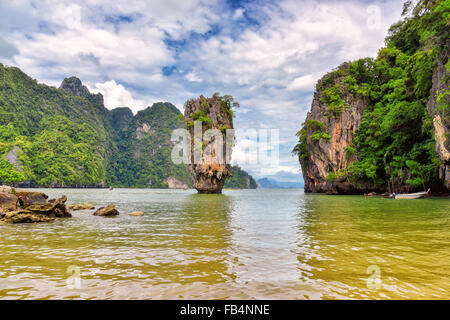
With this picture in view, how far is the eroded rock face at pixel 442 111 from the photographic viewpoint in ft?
63.3

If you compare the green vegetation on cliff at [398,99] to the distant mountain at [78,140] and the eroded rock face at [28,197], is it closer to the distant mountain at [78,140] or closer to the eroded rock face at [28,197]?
the eroded rock face at [28,197]

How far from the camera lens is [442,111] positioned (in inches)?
784

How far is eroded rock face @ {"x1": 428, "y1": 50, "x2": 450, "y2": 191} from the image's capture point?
1928 centimetres

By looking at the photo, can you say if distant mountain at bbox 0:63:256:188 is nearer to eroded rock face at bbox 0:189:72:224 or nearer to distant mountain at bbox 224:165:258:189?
distant mountain at bbox 224:165:258:189

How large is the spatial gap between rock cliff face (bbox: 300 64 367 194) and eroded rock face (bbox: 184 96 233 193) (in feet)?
55.7

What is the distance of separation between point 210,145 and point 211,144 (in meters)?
0.28

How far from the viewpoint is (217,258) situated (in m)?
5.27

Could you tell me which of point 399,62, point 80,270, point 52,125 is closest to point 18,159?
point 52,125

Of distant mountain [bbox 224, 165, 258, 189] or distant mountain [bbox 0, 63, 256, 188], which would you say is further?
distant mountain [bbox 224, 165, 258, 189]

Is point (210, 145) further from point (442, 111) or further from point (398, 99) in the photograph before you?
point (442, 111)

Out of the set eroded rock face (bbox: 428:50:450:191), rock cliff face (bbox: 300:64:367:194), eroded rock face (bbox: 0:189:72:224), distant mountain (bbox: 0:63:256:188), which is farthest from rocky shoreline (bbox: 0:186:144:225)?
rock cliff face (bbox: 300:64:367:194)

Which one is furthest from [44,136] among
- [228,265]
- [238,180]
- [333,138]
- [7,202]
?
[228,265]

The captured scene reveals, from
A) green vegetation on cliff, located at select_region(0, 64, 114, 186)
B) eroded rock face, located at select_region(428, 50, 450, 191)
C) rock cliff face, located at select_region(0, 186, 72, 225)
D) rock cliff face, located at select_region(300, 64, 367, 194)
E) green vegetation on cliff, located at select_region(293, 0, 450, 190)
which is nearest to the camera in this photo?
rock cliff face, located at select_region(0, 186, 72, 225)
